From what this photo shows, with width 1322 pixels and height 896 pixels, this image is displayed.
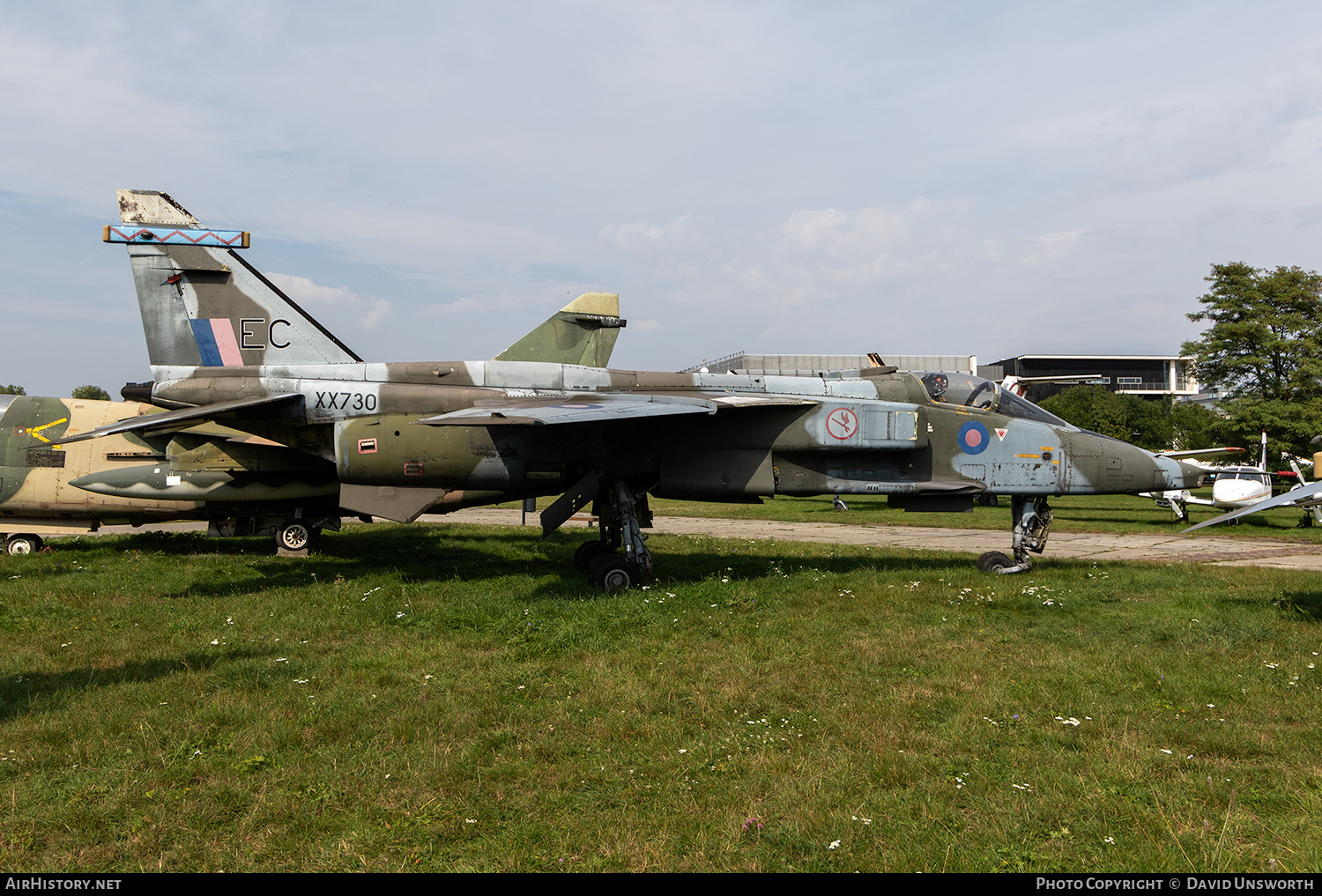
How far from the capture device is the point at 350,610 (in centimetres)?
898

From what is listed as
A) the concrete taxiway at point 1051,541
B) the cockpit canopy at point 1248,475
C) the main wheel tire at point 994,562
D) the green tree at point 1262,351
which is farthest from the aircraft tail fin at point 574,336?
the green tree at point 1262,351

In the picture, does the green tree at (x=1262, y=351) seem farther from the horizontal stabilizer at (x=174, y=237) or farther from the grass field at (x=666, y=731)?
the horizontal stabilizer at (x=174, y=237)

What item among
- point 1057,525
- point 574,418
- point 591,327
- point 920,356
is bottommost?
point 1057,525

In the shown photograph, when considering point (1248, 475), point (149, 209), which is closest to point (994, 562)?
point (149, 209)

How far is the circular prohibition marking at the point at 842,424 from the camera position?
10703mm

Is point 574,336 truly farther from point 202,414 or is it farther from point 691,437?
point 202,414

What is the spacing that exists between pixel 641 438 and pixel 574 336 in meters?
5.07

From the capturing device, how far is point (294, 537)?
568 inches

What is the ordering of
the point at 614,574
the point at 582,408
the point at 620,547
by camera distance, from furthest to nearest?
1. the point at 620,547
2. the point at 614,574
3. the point at 582,408

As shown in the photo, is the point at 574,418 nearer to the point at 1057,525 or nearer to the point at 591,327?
the point at 591,327

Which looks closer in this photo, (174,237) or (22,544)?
(174,237)

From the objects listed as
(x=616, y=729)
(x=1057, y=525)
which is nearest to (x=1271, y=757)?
(x=616, y=729)

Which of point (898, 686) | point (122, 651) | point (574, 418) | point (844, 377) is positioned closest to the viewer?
point (898, 686)

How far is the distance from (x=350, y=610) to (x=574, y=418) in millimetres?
3559
